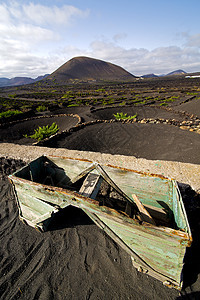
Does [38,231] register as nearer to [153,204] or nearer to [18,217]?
[18,217]

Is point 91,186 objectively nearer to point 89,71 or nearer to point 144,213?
point 144,213

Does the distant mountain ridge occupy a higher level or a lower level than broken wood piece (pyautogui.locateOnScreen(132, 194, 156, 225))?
higher

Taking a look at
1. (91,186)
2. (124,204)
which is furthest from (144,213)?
(91,186)

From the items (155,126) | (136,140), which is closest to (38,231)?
(136,140)

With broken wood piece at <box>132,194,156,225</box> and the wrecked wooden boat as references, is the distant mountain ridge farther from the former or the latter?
broken wood piece at <box>132,194,156,225</box>

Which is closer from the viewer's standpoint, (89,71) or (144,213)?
(144,213)

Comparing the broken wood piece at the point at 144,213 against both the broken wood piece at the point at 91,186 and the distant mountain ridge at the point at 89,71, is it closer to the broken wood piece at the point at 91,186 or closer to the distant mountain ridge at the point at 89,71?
the broken wood piece at the point at 91,186

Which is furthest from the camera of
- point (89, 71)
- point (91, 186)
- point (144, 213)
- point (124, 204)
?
point (89, 71)

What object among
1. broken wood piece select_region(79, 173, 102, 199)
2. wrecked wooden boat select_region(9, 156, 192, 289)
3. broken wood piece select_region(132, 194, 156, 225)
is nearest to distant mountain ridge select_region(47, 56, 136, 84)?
wrecked wooden boat select_region(9, 156, 192, 289)
